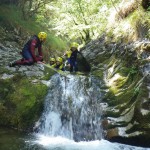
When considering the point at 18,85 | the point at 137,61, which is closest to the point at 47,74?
the point at 18,85

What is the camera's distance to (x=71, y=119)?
1038 cm

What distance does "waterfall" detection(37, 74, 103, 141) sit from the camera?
997 centimetres

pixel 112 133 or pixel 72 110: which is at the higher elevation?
pixel 72 110

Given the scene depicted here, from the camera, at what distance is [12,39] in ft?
62.3

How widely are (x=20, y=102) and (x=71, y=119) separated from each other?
2093 millimetres

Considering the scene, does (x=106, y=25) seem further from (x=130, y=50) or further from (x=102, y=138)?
(x=102, y=138)

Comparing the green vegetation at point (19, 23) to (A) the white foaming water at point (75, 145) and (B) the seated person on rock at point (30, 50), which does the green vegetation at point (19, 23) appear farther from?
(A) the white foaming water at point (75, 145)

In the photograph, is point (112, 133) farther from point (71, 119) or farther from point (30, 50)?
point (30, 50)

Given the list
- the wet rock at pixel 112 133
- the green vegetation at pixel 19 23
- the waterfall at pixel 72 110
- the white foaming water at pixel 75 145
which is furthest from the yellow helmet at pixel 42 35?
the green vegetation at pixel 19 23

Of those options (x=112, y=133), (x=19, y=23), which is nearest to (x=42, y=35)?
(x=112, y=133)

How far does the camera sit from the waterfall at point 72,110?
997cm

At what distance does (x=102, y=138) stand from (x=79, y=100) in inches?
83.5

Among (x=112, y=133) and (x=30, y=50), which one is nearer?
(x=112, y=133)

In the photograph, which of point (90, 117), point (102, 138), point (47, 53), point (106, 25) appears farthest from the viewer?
point (47, 53)
